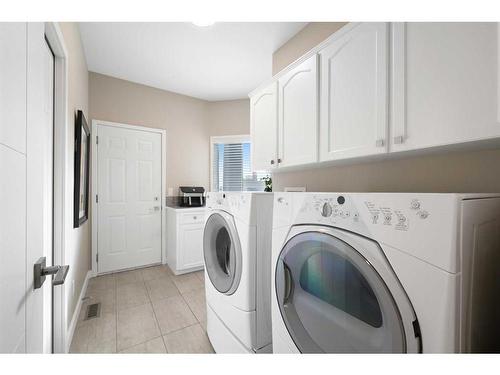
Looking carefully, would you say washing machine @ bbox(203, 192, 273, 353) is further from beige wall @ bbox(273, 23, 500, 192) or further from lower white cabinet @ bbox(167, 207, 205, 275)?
lower white cabinet @ bbox(167, 207, 205, 275)

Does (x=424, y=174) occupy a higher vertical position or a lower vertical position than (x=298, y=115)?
lower

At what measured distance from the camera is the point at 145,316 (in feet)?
6.23

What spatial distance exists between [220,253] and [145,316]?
3.57 ft

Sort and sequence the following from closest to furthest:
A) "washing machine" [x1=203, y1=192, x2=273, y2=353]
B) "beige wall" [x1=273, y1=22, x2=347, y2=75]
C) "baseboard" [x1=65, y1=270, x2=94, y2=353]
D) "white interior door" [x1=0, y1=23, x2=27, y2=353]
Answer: "white interior door" [x1=0, y1=23, x2=27, y2=353] → "washing machine" [x1=203, y1=192, x2=273, y2=353] → "baseboard" [x1=65, y1=270, x2=94, y2=353] → "beige wall" [x1=273, y1=22, x2=347, y2=75]

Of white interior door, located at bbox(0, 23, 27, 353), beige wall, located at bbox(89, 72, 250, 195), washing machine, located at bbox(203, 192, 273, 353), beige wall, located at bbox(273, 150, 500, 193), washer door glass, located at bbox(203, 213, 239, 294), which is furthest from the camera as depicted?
beige wall, located at bbox(89, 72, 250, 195)

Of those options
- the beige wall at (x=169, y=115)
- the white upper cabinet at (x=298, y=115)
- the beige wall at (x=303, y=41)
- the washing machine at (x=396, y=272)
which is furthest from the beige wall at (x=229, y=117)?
the washing machine at (x=396, y=272)

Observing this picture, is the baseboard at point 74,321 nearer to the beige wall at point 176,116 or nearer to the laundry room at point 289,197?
the laundry room at point 289,197

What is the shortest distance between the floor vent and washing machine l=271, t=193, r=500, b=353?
1932 millimetres

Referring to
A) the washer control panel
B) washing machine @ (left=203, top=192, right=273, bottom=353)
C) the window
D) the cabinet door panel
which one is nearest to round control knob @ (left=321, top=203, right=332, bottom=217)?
the washer control panel

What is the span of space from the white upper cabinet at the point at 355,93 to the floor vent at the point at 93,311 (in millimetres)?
2383

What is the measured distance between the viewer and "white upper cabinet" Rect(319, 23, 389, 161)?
100 centimetres

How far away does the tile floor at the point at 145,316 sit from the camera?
155 cm

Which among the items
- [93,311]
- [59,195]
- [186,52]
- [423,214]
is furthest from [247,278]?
[186,52]

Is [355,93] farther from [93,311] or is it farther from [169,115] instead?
[169,115]
